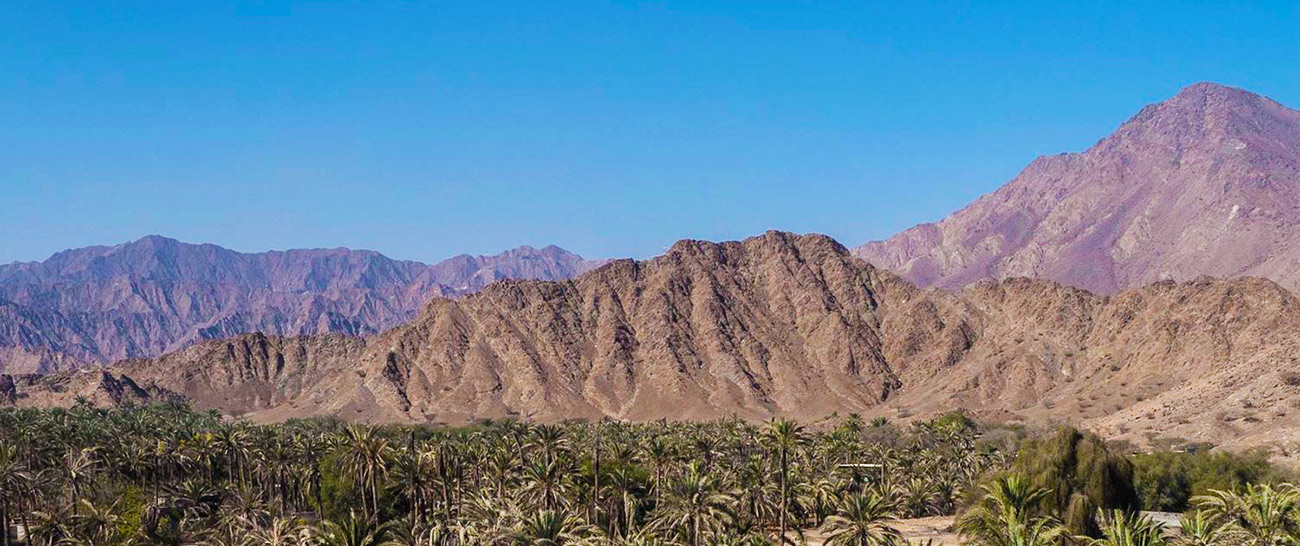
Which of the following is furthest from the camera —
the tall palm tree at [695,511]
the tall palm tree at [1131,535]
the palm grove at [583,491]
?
the tall palm tree at [695,511]

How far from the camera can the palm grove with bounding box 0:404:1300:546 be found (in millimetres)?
53688

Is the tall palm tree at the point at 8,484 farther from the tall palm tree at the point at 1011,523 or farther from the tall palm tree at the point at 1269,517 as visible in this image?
the tall palm tree at the point at 1269,517

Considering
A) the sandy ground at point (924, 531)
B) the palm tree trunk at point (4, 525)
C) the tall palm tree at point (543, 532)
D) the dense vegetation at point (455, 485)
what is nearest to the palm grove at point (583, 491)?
the tall palm tree at point (543, 532)

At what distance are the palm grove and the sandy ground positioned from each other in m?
0.98

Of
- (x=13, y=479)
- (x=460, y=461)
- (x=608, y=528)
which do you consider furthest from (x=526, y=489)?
(x=13, y=479)

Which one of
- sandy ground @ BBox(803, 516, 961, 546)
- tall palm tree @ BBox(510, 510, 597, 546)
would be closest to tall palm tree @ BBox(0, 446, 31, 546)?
tall palm tree @ BBox(510, 510, 597, 546)

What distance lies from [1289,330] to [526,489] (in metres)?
148

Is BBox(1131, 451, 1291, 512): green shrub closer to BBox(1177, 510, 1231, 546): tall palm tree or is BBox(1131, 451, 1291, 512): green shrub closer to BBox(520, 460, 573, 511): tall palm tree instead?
BBox(1177, 510, 1231, 546): tall palm tree

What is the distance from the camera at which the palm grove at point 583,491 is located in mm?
53688

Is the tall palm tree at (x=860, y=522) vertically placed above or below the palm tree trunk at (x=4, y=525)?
above

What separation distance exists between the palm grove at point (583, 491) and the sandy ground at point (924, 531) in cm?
98

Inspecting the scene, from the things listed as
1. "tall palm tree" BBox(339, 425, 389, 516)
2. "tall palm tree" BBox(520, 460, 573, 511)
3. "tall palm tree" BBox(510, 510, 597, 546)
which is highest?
"tall palm tree" BBox(339, 425, 389, 516)

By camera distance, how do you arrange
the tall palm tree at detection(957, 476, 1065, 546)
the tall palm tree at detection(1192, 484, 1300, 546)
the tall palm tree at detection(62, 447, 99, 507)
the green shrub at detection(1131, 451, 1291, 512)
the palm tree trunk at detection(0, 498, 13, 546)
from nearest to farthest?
the tall palm tree at detection(957, 476, 1065, 546), the tall palm tree at detection(1192, 484, 1300, 546), the palm tree trunk at detection(0, 498, 13, 546), the tall palm tree at detection(62, 447, 99, 507), the green shrub at detection(1131, 451, 1291, 512)

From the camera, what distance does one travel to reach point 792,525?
8325 cm
